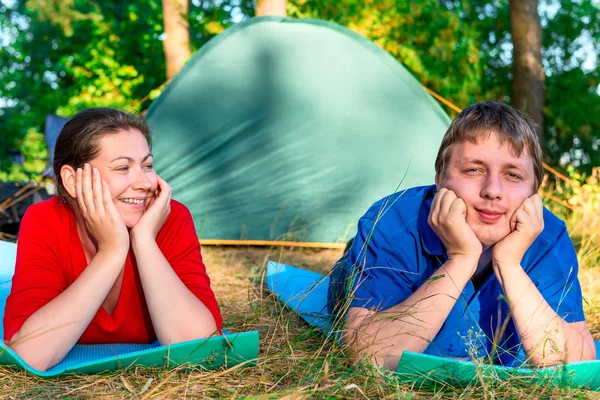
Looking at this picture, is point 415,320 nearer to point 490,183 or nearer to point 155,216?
point 490,183

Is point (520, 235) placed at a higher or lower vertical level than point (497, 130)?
lower

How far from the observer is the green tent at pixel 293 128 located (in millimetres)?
4992

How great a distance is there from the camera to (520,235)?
6.34 ft

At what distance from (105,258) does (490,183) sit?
1.20 metres

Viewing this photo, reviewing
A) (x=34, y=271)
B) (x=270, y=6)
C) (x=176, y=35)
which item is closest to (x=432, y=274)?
(x=34, y=271)

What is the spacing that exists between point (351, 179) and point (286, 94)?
0.82 m

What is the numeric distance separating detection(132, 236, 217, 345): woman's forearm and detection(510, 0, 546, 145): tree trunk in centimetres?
706

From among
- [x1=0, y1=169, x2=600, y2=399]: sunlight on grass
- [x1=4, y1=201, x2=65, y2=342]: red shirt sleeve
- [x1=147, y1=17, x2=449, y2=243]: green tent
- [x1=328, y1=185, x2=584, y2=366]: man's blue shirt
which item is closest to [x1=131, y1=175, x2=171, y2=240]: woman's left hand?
[x1=4, y1=201, x2=65, y2=342]: red shirt sleeve

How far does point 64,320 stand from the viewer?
6.37 ft

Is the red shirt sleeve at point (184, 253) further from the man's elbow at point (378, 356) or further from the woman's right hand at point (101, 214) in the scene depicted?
the man's elbow at point (378, 356)

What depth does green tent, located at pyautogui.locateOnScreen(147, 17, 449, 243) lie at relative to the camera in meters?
4.99

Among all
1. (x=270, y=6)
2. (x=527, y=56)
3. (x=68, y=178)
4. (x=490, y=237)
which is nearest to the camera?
(x=490, y=237)

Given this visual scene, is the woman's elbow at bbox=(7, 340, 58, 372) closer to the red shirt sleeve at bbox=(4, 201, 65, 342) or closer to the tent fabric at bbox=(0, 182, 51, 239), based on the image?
the red shirt sleeve at bbox=(4, 201, 65, 342)

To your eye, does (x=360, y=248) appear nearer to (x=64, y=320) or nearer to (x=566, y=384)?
(x=566, y=384)
